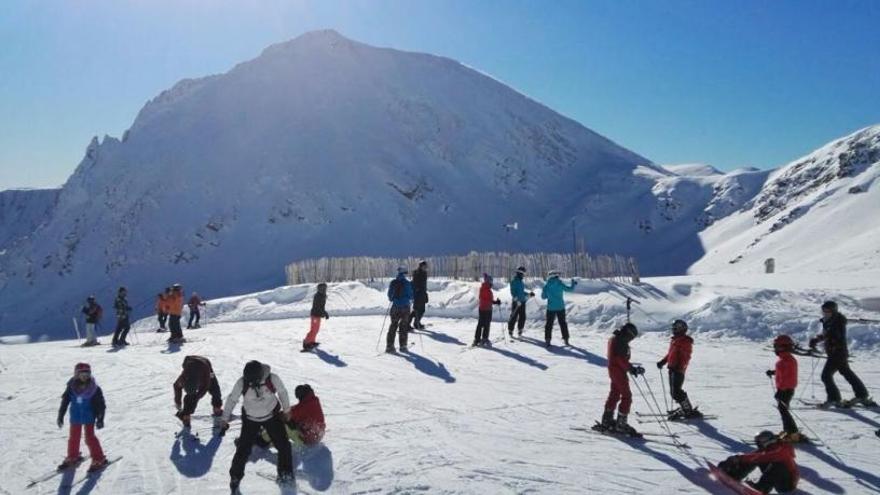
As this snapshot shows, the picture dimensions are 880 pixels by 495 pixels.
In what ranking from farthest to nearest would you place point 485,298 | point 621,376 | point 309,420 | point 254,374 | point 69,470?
point 485,298
point 621,376
point 309,420
point 69,470
point 254,374

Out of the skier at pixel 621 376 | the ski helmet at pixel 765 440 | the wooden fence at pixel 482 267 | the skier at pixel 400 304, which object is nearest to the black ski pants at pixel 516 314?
the skier at pixel 400 304

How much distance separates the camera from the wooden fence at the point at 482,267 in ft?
80.9

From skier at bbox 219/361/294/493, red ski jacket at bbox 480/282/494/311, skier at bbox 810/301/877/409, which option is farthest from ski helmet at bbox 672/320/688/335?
red ski jacket at bbox 480/282/494/311

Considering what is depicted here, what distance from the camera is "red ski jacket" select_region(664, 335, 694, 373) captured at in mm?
8977

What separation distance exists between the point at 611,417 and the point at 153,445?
5709mm

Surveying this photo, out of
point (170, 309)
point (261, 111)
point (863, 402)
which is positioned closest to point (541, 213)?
point (261, 111)

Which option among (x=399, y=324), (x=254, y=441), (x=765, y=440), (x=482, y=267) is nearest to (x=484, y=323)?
(x=399, y=324)

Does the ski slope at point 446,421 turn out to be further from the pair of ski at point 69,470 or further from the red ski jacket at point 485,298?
the red ski jacket at point 485,298

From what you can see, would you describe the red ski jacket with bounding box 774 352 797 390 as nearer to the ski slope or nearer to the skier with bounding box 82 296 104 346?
the ski slope

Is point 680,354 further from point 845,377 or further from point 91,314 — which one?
point 91,314

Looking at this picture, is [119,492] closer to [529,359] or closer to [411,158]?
[529,359]

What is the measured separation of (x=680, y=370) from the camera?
8.94 meters

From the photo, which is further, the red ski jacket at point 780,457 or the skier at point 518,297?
the skier at point 518,297

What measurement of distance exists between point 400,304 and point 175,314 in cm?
760
